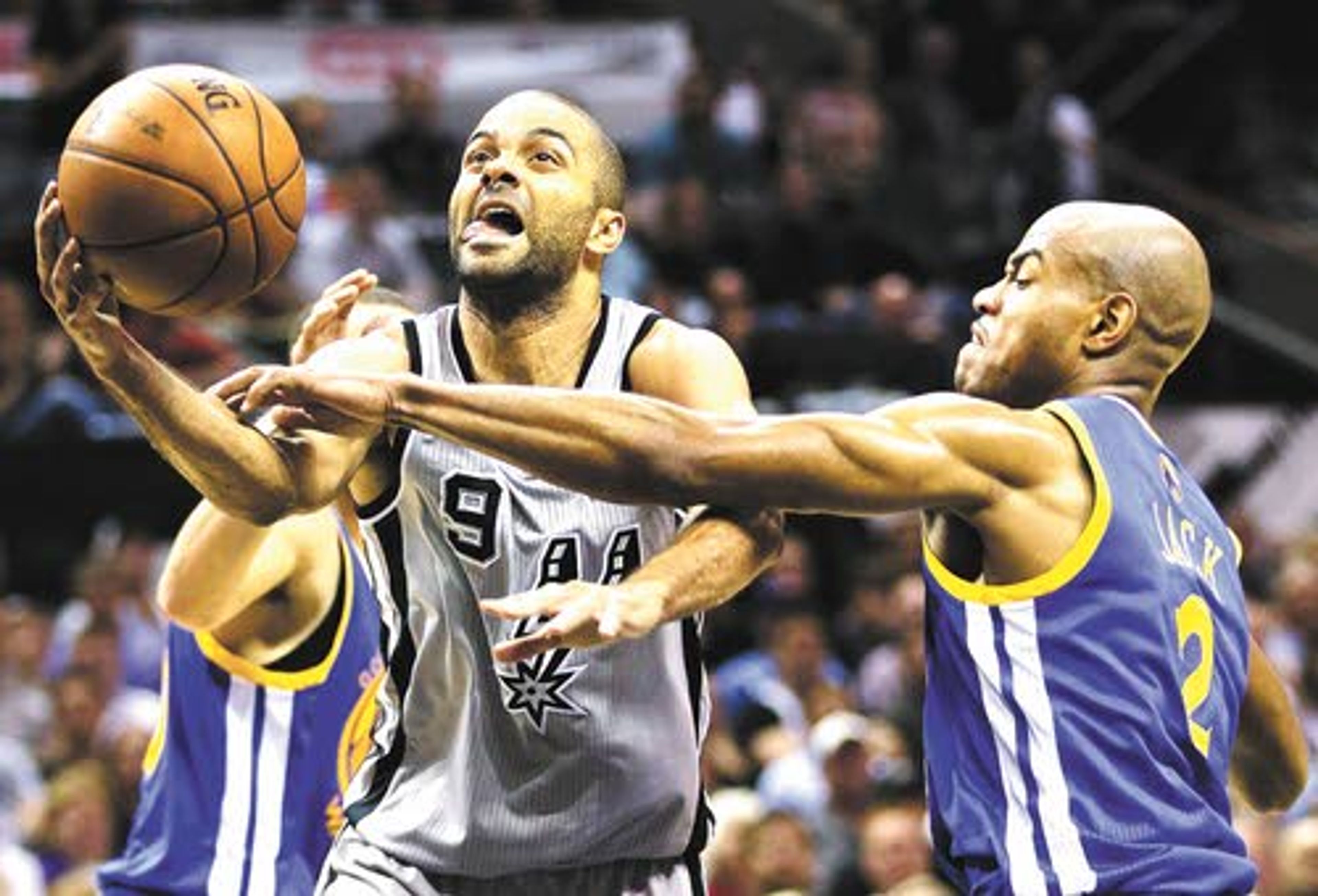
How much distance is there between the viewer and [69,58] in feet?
43.0

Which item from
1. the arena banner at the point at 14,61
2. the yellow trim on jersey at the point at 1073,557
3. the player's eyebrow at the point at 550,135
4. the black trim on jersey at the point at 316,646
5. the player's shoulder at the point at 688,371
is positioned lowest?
the yellow trim on jersey at the point at 1073,557

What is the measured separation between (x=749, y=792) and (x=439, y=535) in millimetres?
5162

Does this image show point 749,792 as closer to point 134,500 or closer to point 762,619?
point 762,619

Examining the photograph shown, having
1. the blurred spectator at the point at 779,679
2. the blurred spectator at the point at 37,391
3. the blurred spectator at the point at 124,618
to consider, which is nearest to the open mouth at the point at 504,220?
the blurred spectator at the point at 124,618

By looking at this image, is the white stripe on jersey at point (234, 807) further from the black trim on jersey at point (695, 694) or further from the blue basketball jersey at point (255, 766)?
the black trim on jersey at point (695, 694)

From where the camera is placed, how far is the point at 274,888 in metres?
5.44

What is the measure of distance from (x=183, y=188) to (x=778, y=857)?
4816 millimetres

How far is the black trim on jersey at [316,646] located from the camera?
5508 millimetres

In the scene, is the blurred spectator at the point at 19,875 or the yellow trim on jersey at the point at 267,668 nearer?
the yellow trim on jersey at the point at 267,668

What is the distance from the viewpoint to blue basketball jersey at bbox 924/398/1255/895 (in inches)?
170

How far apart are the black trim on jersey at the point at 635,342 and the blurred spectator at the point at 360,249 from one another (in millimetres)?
6780

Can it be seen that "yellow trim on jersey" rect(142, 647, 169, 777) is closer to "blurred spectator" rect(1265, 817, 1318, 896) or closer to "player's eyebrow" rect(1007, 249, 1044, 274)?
"player's eyebrow" rect(1007, 249, 1044, 274)

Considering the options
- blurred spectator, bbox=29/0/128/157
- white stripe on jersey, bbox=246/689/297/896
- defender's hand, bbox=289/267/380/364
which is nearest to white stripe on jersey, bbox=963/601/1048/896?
defender's hand, bbox=289/267/380/364

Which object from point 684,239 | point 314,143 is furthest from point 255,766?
point 684,239
